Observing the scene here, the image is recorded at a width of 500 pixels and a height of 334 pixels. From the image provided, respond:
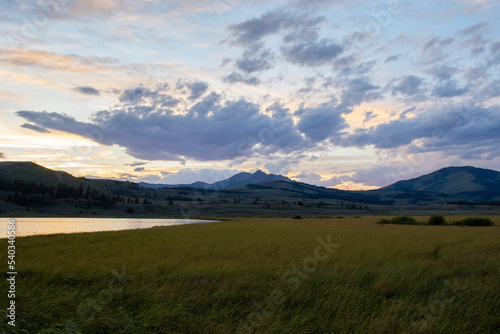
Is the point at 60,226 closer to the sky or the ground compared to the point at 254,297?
closer to the ground

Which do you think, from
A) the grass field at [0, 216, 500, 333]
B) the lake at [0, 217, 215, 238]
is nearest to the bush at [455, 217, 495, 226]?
→ the grass field at [0, 216, 500, 333]

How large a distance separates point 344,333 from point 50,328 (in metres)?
7.52

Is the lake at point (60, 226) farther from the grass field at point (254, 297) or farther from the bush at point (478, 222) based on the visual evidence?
the bush at point (478, 222)

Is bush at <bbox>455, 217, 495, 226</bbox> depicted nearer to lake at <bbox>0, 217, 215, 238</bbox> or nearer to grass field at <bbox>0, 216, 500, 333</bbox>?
grass field at <bbox>0, 216, 500, 333</bbox>

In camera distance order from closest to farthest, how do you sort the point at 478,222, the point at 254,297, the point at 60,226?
1. the point at 254,297
2. the point at 478,222
3. the point at 60,226

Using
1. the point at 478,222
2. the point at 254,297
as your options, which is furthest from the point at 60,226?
the point at 478,222

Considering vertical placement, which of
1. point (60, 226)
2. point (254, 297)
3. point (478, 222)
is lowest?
point (60, 226)

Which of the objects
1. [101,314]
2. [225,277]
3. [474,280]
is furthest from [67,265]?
[474,280]

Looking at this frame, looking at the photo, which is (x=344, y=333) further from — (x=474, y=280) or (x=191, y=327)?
(x=474, y=280)

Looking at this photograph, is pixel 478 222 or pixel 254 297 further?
pixel 478 222

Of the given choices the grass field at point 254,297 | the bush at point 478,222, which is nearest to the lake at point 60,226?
the grass field at point 254,297

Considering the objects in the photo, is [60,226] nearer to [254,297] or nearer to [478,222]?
[254,297]

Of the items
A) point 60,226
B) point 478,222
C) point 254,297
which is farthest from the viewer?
point 60,226

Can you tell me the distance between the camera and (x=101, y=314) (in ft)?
28.8
